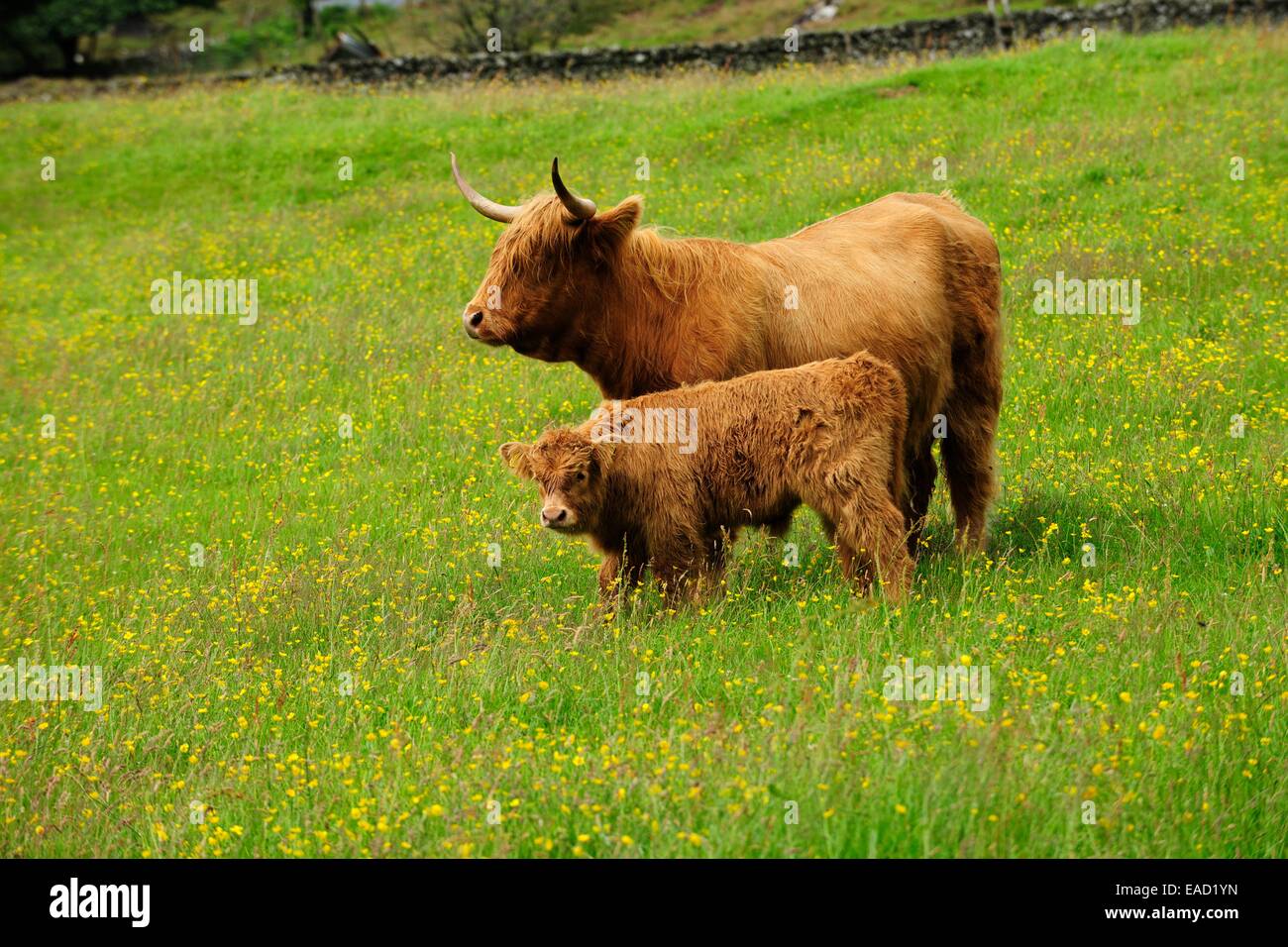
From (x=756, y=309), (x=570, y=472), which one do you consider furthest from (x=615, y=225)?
(x=570, y=472)

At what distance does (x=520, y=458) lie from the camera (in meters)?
7.43

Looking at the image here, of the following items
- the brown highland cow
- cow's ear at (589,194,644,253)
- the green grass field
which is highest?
cow's ear at (589,194,644,253)

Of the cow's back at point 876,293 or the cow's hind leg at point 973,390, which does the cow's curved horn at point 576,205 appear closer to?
the cow's back at point 876,293

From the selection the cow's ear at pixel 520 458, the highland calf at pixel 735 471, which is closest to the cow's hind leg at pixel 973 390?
the highland calf at pixel 735 471

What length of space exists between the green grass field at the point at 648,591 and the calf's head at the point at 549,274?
1.49m

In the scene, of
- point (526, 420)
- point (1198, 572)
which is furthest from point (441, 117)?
point (1198, 572)

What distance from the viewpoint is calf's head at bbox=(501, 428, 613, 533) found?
282 inches

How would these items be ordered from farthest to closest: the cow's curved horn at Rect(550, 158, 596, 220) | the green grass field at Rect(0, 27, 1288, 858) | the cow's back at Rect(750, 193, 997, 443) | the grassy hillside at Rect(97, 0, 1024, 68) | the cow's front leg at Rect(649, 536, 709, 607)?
the grassy hillside at Rect(97, 0, 1024, 68) < the cow's back at Rect(750, 193, 997, 443) < the cow's curved horn at Rect(550, 158, 596, 220) < the cow's front leg at Rect(649, 536, 709, 607) < the green grass field at Rect(0, 27, 1288, 858)

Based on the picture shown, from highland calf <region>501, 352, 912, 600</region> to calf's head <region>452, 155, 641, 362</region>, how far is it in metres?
0.71

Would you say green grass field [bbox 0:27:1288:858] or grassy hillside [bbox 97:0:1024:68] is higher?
grassy hillside [bbox 97:0:1024:68]

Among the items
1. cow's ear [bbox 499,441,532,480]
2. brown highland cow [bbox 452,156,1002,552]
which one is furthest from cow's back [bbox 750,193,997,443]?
cow's ear [bbox 499,441,532,480]

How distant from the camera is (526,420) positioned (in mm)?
11922

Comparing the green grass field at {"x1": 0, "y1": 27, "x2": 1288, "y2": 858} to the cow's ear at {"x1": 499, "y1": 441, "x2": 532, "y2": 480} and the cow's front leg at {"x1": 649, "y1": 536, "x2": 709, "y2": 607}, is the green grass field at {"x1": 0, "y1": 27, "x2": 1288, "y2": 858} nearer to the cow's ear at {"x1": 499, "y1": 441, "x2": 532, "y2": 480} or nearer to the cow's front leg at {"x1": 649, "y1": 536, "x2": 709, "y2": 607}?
the cow's front leg at {"x1": 649, "y1": 536, "x2": 709, "y2": 607}

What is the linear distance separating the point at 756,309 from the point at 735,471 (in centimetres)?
121
